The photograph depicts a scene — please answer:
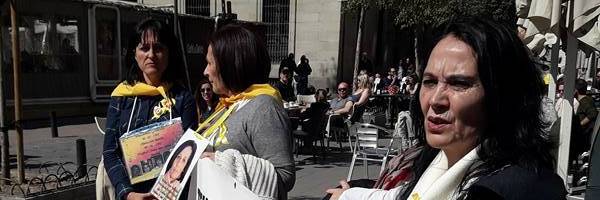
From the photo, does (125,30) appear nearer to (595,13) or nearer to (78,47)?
(78,47)

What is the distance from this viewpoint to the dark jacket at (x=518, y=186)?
116 cm

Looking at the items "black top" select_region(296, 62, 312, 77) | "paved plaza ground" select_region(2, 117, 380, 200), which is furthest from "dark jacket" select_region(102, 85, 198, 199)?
"black top" select_region(296, 62, 312, 77)

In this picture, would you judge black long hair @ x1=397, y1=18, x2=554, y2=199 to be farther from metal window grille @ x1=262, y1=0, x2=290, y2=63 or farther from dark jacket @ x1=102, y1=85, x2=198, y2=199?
metal window grille @ x1=262, y1=0, x2=290, y2=63

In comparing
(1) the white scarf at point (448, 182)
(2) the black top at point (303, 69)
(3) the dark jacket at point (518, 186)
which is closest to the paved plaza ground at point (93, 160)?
(1) the white scarf at point (448, 182)

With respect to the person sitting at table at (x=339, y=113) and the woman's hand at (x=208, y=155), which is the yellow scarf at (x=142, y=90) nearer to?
the woman's hand at (x=208, y=155)

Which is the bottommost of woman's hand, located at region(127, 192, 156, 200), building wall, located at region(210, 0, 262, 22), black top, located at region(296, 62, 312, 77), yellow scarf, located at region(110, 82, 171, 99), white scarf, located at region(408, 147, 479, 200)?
black top, located at region(296, 62, 312, 77)

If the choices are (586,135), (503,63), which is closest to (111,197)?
(503,63)

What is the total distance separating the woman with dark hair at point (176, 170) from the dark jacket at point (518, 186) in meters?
1.12

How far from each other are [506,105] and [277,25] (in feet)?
74.7

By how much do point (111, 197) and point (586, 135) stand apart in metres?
6.66

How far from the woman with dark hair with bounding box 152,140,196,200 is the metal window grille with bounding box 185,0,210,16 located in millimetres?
24067

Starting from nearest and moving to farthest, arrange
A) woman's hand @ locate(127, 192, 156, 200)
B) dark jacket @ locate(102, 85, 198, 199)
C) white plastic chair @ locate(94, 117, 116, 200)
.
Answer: woman's hand @ locate(127, 192, 156, 200), dark jacket @ locate(102, 85, 198, 199), white plastic chair @ locate(94, 117, 116, 200)

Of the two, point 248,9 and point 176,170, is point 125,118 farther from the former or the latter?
point 248,9

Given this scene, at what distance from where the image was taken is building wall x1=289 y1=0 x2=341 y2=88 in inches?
878
